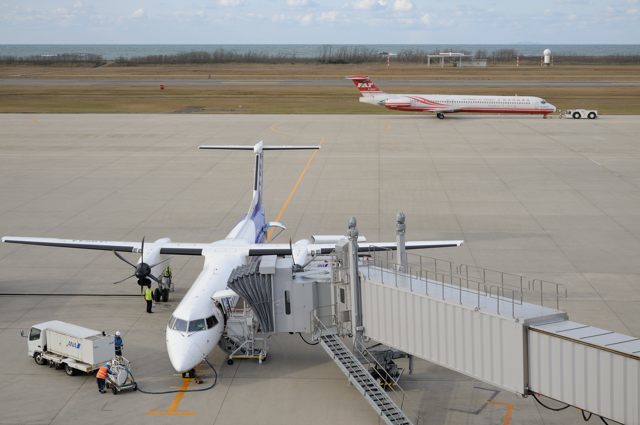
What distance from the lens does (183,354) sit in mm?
27688

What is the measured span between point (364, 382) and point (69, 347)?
1056 cm

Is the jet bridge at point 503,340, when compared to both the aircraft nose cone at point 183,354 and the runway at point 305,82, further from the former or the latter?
the runway at point 305,82

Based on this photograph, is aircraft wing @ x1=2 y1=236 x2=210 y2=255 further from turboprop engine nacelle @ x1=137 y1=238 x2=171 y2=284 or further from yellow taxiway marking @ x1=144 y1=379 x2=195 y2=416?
yellow taxiway marking @ x1=144 y1=379 x2=195 y2=416

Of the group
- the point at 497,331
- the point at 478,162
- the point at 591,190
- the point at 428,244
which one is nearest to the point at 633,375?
the point at 497,331

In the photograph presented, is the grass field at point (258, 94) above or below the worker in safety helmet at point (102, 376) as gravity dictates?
above

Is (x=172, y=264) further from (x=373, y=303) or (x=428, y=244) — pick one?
(x=373, y=303)

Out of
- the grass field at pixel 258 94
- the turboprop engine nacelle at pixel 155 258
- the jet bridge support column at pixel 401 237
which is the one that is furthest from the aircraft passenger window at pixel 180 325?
the grass field at pixel 258 94

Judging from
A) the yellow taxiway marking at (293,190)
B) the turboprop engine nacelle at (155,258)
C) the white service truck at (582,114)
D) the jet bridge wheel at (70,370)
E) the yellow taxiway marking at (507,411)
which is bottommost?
the yellow taxiway marking at (507,411)

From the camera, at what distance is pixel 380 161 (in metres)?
72.4

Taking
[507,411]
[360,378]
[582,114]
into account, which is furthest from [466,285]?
[582,114]

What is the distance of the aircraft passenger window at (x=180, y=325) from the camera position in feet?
92.5

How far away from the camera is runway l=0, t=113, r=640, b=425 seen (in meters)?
27.4

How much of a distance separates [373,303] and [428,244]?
1078 centimetres

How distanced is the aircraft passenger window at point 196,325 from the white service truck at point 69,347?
308 cm
